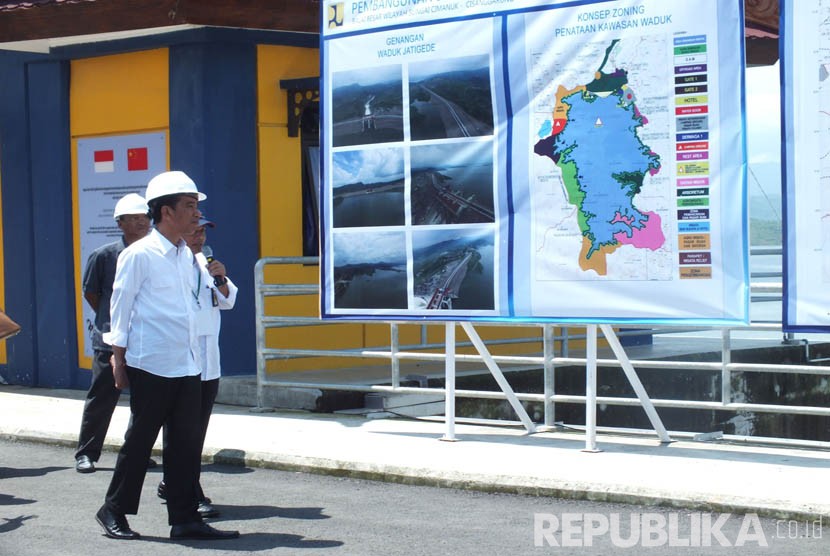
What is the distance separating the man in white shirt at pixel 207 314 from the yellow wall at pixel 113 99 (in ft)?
19.0

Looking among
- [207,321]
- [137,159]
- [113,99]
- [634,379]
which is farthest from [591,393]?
[113,99]

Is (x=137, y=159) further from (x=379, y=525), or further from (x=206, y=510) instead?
(x=379, y=525)

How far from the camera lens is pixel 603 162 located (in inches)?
369

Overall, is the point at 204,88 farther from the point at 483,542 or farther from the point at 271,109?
the point at 483,542

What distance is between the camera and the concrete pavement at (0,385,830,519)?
791cm

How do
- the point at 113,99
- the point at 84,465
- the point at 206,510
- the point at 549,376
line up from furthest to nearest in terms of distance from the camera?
the point at 113,99, the point at 549,376, the point at 84,465, the point at 206,510

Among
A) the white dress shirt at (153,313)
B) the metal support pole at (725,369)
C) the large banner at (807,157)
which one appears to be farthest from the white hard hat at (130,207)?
the large banner at (807,157)

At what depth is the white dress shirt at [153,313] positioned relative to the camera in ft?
23.5

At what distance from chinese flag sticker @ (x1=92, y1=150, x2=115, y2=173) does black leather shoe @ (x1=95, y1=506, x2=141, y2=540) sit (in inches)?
289

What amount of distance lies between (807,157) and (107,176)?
7.89 metres

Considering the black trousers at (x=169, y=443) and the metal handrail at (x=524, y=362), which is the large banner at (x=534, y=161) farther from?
the black trousers at (x=169, y=443)

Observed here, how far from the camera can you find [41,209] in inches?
574

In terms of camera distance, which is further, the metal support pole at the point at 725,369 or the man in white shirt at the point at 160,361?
the metal support pole at the point at 725,369

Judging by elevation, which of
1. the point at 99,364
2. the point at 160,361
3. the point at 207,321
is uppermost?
the point at 207,321
